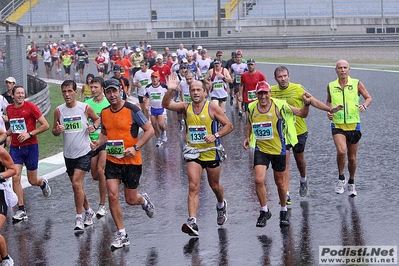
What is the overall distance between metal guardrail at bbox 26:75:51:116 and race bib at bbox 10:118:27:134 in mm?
8457

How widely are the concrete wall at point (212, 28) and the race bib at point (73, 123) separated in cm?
4385

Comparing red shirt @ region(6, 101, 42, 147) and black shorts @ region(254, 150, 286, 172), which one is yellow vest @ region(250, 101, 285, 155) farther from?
red shirt @ region(6, 101, 42, 147)

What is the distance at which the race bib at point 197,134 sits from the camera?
10141 millimetres

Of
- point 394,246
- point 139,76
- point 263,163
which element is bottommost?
point 394,246

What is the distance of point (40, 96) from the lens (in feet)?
73.3

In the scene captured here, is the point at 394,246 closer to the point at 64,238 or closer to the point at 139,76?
the point at 64,238

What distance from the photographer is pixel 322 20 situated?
53.4 m

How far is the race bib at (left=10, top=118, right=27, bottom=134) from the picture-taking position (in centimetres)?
1154

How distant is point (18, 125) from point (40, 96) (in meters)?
10.9

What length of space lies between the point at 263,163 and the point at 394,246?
2.03 m

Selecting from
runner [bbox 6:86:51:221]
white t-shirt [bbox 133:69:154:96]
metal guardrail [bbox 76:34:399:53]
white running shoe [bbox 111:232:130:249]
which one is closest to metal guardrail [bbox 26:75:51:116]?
white t-shirt [bbox 133:69:154:96]

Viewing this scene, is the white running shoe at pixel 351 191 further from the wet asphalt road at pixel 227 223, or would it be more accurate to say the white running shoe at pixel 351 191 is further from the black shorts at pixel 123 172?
the black shorts at pixel 123 172

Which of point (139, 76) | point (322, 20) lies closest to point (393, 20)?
point (322, 20)

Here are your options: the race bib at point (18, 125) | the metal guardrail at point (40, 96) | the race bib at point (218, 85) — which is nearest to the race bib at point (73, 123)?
the race bib at point (18, 125)
